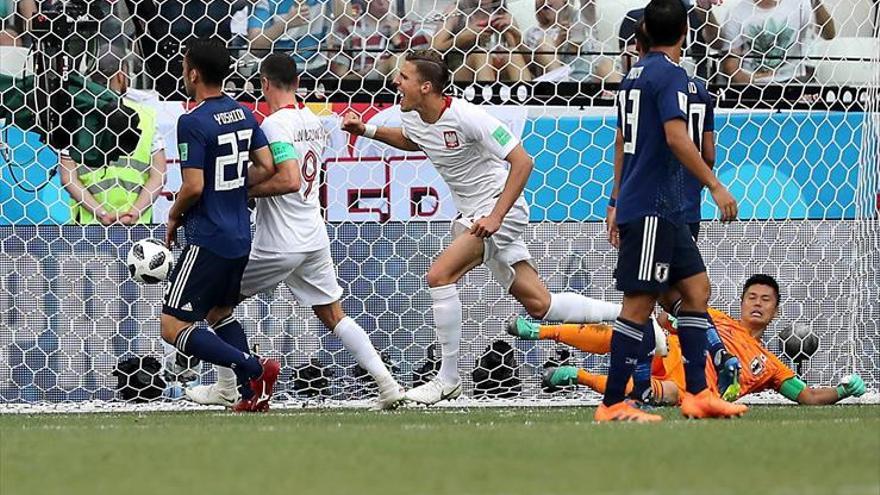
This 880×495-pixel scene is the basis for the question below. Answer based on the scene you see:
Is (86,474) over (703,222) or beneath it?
beneath

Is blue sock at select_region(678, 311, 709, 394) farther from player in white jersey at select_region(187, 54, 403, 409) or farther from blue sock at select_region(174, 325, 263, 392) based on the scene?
blue sock at select_region(174, 325, 263, 392)

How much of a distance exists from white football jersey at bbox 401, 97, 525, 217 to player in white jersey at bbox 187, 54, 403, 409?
1.70ft

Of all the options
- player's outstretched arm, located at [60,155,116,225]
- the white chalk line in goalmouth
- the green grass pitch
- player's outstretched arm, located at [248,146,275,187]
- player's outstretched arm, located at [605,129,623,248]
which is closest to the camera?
the green grass pitch

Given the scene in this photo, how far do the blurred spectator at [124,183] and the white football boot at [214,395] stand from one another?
3.63 ft

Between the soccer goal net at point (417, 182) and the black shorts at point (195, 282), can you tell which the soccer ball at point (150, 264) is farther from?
the soccer goal net at point (417, 182)

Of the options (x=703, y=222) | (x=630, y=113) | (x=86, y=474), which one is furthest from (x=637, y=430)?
(x=703, y=222)

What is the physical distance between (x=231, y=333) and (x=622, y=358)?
7.07 feet

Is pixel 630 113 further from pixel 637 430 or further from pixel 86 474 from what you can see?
pixel 86 474

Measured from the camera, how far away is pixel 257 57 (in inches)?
350

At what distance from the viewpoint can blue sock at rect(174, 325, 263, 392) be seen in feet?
24.1

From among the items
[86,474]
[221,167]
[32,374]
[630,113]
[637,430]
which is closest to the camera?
[86,474]

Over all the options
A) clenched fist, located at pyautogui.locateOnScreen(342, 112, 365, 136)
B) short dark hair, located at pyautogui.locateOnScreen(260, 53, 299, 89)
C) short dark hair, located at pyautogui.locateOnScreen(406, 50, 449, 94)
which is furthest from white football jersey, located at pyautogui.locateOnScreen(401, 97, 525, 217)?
short dark hair, located at pyautogui.locateOnScreen(260, 53, 299, 89)

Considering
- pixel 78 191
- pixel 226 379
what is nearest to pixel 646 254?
pixel 226 379

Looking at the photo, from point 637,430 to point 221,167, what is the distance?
102 inches
